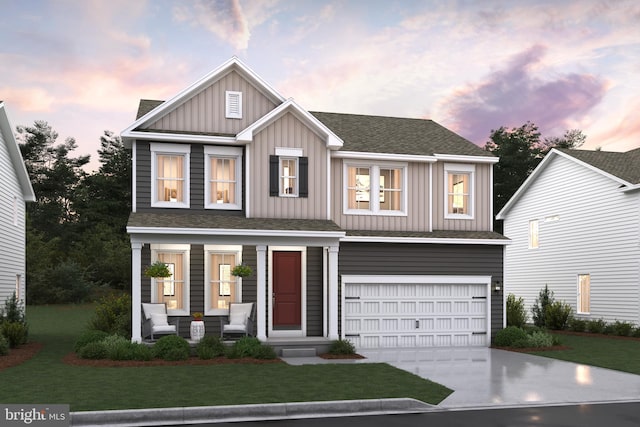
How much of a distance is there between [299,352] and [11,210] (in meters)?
12.9

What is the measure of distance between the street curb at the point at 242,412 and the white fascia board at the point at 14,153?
15.3 meters

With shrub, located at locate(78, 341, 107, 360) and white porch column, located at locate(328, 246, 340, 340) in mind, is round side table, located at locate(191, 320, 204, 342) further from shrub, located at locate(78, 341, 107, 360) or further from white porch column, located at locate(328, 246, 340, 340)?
white porch column, located at locate(328, 246, 340, 340)

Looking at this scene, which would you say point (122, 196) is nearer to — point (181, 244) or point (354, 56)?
point (354, 56)

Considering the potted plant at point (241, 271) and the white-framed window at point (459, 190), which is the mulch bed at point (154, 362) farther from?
the white-framed window at point (459, 190)

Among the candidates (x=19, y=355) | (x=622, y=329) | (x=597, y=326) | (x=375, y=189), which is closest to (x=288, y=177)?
(x=375, y=189)

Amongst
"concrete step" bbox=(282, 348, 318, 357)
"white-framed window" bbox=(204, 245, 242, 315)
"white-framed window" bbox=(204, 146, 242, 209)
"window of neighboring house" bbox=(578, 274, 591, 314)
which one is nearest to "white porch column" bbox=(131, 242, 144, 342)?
"white-framed window" bbox=(204, 245, 242, 315)

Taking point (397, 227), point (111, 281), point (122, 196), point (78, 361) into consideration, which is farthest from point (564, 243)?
point (122, 196)

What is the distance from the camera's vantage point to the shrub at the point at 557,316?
2808cm

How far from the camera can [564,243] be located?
30.2 meters

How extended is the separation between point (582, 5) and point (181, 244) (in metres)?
17.1

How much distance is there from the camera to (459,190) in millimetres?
22844

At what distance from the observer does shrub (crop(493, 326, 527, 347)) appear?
2114cm

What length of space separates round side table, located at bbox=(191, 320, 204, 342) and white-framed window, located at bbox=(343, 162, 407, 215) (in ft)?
19.2

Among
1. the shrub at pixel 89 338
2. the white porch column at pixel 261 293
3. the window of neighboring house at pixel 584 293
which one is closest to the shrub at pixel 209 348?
the white porch column at pixel 261 293
